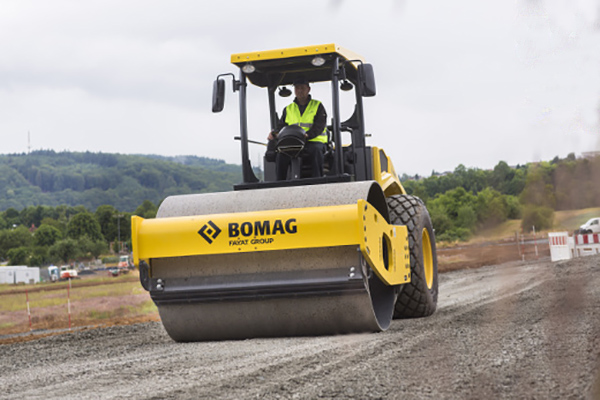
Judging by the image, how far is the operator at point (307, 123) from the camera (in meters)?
7.92

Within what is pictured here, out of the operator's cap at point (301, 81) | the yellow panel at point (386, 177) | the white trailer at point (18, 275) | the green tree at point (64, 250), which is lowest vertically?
the white trailer at point (18, 275)

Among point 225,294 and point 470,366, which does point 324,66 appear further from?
point 470,366

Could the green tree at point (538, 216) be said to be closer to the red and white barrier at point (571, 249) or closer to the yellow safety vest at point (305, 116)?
the yellow safety vest at point (305, 116)

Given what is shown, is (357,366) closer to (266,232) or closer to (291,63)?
(266,232)

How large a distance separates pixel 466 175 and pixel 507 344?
3.78 m

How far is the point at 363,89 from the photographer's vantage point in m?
7.82

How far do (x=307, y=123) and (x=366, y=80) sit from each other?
85 cm

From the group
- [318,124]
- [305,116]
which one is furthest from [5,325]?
[318,124]

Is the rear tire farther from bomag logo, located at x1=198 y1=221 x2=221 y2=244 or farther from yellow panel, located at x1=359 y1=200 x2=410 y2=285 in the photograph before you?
bomag logo, located at x1=198 y1=221 x2=221 y2=244

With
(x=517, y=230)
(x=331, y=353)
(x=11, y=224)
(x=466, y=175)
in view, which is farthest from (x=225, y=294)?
(x=11, y=224)

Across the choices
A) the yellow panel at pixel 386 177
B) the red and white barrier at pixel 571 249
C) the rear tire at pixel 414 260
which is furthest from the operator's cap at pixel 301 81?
the red and white barrier at pixel 571 249

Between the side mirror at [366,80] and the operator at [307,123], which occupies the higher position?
the side mirror at [366,80]

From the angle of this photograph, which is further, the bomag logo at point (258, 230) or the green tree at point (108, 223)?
the green tree at point (108, 223)

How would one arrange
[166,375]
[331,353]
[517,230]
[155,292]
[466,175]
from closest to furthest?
1. [517,230]
2. [466,175]
3. [166,375]
4. [331,353]
5. [155,292]
